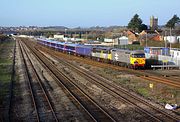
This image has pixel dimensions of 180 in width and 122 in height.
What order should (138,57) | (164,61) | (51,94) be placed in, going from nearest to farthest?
(51,94)
(138,57)
(164,61)

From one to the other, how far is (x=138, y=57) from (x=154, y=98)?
19327 millimetres

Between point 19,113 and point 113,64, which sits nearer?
point 19,113

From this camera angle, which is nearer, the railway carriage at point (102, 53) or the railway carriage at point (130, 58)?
the railway carriage at point (130, 58)

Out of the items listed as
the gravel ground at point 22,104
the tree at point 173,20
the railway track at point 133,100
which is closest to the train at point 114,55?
the railway track at point 133,100

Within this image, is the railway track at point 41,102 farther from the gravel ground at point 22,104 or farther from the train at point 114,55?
the train at point 114,55

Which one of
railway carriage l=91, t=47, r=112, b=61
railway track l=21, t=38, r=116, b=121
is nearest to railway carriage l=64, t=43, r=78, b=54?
railway carriage l=91, t=47, r=112, b=61

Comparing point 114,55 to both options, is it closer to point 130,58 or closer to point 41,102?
point 130,58

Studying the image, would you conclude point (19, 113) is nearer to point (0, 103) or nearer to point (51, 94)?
point (0, 103)

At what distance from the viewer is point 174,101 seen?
77.4 feet

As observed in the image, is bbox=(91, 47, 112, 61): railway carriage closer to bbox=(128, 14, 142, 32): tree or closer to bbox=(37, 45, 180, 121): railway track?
bbox=(37, 45, 180, 121): railway track

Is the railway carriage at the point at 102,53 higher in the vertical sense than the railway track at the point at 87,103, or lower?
higher

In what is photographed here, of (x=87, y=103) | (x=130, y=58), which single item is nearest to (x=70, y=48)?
(x=130, y=58)

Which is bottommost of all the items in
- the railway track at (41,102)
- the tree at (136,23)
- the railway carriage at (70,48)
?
the railway track at (41,102)

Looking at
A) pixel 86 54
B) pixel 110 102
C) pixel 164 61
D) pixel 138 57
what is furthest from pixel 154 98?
pixel 86 54
